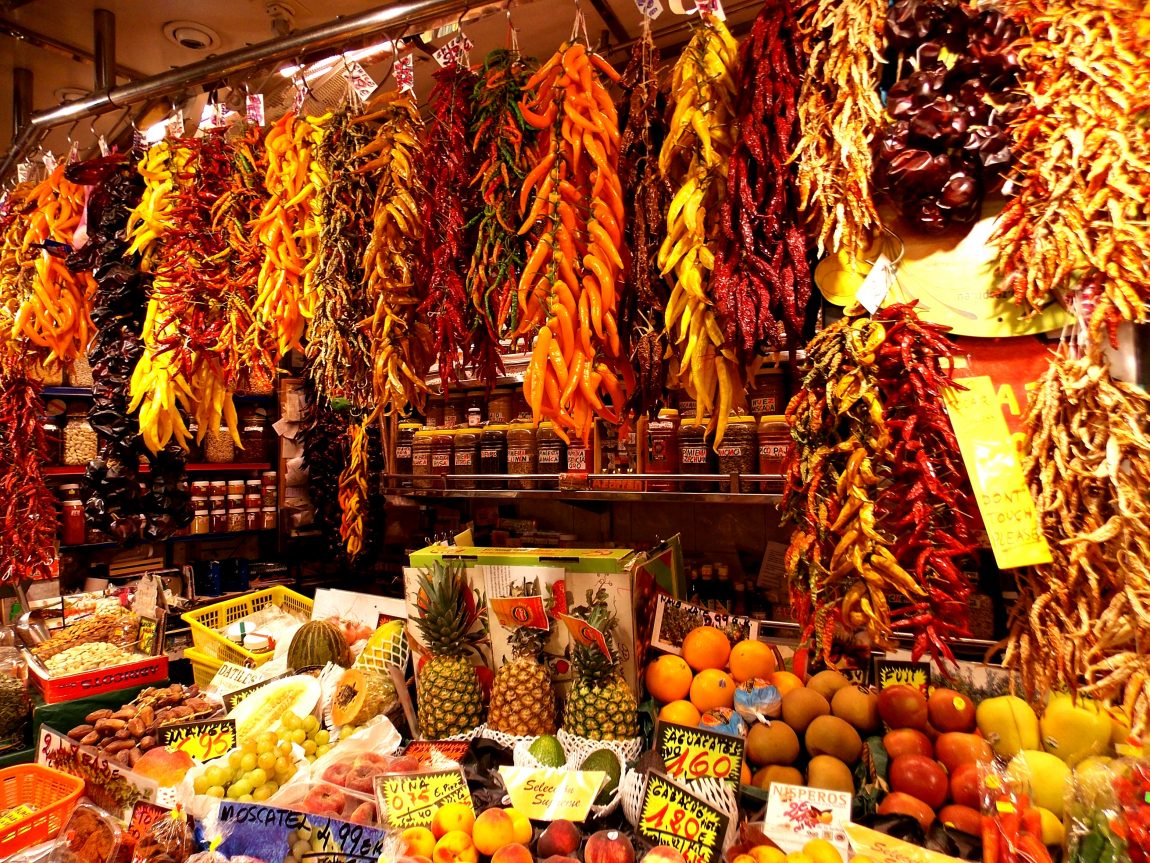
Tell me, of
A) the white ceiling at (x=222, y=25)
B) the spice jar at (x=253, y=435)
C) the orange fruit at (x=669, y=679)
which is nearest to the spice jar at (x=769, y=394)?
the white ceiling at (x=222, y=25)

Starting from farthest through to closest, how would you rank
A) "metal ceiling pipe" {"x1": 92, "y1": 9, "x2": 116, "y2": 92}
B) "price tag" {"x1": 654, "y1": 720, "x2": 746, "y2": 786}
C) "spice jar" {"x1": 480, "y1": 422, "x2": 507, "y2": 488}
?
"spice jar" {"x1": 480, "y1": 422, "x2": 507, "y2": 488}
"metal ceiling pipe" {"x1": 92, "y1": 9, "x2": 116, "y2": 92}
"price tag" {"x1": 654, "y1": 720, "x2": 746, "y2": 786}

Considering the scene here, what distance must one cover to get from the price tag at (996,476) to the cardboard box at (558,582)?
37.6 inches

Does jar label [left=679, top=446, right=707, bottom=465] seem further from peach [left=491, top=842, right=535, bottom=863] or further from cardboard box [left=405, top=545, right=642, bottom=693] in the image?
peach [left=491, top=842, right=535, bottom=863]

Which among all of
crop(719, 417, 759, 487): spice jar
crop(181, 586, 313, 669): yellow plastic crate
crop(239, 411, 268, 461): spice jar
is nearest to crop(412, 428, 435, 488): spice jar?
crop(181, 586, 313, 669): yellow plastic crate

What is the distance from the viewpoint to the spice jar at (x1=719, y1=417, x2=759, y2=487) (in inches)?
144

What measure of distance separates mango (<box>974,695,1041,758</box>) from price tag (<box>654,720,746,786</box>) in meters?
0.58

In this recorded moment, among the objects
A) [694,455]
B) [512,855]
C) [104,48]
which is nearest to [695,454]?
[694,455]

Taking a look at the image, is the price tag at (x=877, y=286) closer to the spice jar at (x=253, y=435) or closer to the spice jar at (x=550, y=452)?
the spice jar at (x=550, y=452)

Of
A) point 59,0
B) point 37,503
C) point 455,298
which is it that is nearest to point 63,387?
point 37,503

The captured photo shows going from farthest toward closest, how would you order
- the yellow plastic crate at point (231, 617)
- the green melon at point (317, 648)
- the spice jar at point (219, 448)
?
the spice jar at point (219, 448) < the yellow plastic crate at point (231, 617) < the green melon at point (317, 648)

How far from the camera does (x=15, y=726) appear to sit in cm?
286

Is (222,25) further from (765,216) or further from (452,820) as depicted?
(452,820)

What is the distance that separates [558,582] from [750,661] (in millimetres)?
600

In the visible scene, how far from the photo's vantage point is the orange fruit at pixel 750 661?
6.51ft
